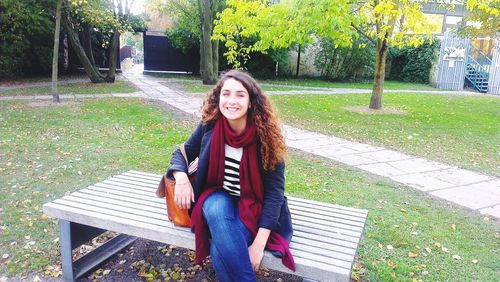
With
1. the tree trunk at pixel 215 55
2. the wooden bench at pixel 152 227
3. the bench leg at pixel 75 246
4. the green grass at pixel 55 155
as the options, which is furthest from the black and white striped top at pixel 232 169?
the tree trunk at pixel 215 55

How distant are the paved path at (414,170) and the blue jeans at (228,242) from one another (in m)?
2.58

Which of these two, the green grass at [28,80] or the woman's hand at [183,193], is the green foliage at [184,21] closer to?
the green grass at [28,80]

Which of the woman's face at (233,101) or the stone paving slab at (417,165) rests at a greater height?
the woman's face at (233,101)

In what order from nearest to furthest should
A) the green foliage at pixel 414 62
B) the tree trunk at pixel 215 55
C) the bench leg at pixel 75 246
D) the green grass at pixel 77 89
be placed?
1. the bench leg at pixel 75 246
2. the green grass at pixel 77 89
3. the tree trunk at pixel 215 55
4. the green foliage at pixel 414 62

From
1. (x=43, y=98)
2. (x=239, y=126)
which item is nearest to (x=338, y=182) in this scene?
(x=239, y=126)

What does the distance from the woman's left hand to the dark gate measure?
71.8 ft

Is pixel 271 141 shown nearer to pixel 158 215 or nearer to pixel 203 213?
pixel 203 213

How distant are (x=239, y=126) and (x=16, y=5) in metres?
13.6

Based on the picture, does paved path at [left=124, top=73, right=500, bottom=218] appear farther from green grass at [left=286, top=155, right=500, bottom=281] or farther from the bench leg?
the bench leg

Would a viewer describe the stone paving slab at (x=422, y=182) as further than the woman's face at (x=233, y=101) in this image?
Yes

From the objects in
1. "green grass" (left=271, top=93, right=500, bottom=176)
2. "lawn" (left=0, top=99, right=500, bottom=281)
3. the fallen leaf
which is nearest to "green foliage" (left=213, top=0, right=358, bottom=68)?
"green grass" (left=271, top=93, right=500, bottom=176)

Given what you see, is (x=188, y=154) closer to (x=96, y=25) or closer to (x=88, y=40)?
(x=96, y=25)

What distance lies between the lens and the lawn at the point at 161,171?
10.8ft

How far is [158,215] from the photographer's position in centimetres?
286
